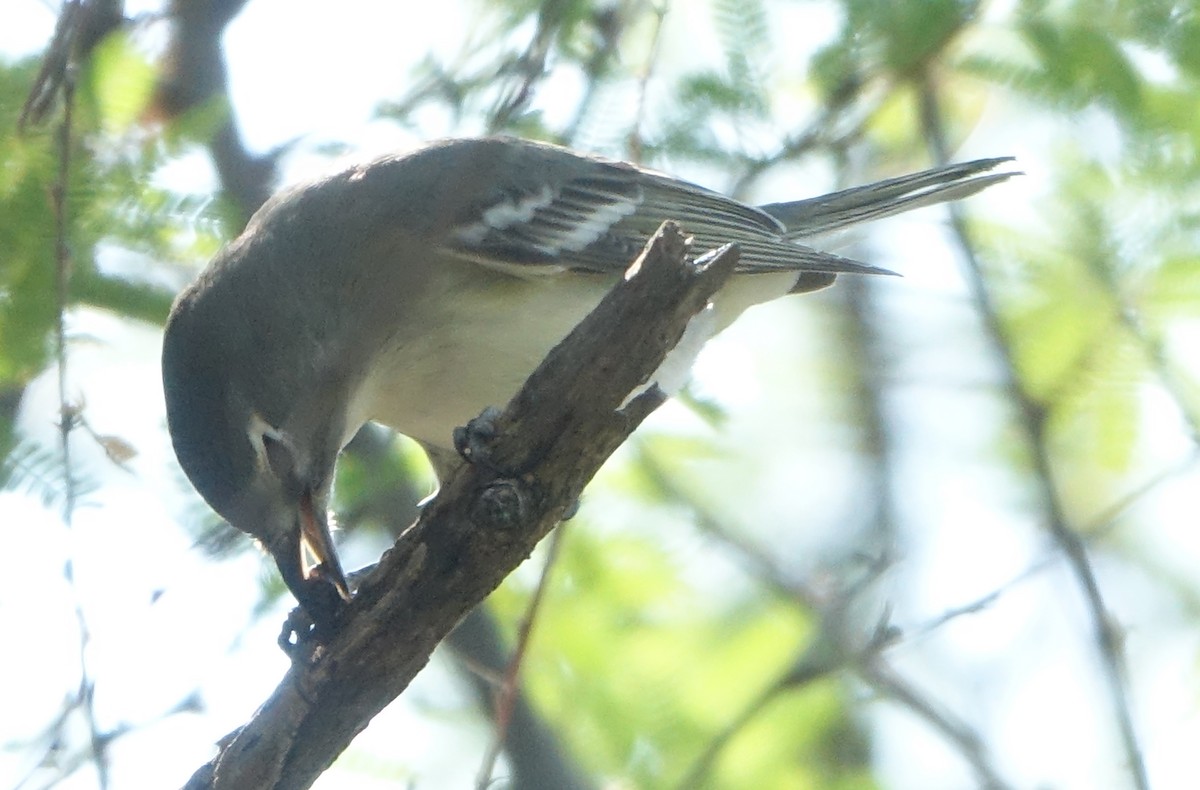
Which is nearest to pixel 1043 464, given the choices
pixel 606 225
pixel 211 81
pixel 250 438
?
pixel 606 225

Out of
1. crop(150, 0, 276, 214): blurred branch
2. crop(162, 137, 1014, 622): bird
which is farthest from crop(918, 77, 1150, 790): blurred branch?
crop(150, 0, 276, 214): blurred branch

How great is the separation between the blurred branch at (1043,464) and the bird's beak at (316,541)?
2796 millimetres

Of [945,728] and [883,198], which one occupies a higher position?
[883,198]

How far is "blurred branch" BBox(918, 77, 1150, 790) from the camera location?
17.8 ft

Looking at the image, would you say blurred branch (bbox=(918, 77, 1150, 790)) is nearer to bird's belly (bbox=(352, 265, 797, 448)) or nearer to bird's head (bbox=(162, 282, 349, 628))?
bird's belly (bbox=(352, 265, 797, 448))

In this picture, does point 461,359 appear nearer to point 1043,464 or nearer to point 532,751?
point 532,751

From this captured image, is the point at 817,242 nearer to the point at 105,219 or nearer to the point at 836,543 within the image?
the point at 836,543

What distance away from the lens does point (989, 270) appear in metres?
6.41

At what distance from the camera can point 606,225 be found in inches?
217

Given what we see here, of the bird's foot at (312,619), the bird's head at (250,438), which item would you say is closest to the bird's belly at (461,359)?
the bird's head at (250,438)

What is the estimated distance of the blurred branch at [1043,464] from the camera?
5.43 metres

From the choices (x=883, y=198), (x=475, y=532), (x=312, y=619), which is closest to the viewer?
(x=475, y=532)

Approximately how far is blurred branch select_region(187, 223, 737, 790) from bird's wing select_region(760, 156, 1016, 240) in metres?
2.82

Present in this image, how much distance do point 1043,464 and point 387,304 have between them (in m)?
3.00
